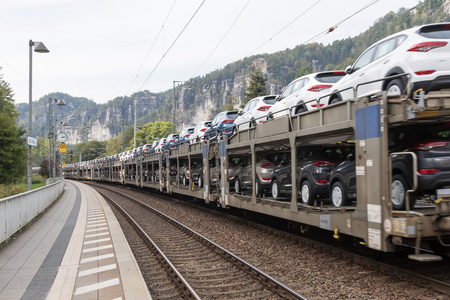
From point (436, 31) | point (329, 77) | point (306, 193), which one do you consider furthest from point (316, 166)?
point (436, 31)

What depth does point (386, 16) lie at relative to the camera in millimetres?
137250

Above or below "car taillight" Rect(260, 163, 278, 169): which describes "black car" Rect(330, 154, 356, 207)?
below

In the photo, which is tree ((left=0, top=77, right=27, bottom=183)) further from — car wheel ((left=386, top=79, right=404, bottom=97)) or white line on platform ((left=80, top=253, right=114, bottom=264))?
car wheel ((left=386, top=79, right=404, bottom=97))

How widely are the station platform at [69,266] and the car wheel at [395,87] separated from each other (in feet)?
16.2

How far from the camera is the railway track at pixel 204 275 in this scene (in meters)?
6.32

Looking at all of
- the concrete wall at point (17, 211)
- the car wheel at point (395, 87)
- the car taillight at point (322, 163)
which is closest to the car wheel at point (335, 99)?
the car taillight at point (322, 163)

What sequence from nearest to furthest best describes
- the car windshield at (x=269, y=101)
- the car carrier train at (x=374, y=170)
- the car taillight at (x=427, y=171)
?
the car carrier train at (x=374, y=170), the car taillight at (x=427, y=171), the car windshield at (x=269, y=101)

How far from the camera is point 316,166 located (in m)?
8.71

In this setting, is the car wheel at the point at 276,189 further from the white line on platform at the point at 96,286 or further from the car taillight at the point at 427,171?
the white line on platform at the point at 96,286

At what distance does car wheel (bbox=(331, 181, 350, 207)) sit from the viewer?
24.8 ft

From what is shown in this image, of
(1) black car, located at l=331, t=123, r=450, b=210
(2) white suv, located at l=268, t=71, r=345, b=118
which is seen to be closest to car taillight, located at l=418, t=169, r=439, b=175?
(1) black car, located at l=331, t=123, r=450, b=210

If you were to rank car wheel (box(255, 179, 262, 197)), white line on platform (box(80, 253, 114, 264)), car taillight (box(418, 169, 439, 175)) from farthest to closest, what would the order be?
car wheel (box(255, 179, 262, 197)), white line on platform (box(80, 253, 114, 264)), car taillight (box(418, 169, 439, 175))

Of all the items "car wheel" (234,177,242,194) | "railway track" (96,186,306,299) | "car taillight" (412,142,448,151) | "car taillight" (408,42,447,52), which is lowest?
"railway track" (96,186,306,299)

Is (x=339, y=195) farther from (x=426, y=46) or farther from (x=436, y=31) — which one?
(x=436, y=31)
